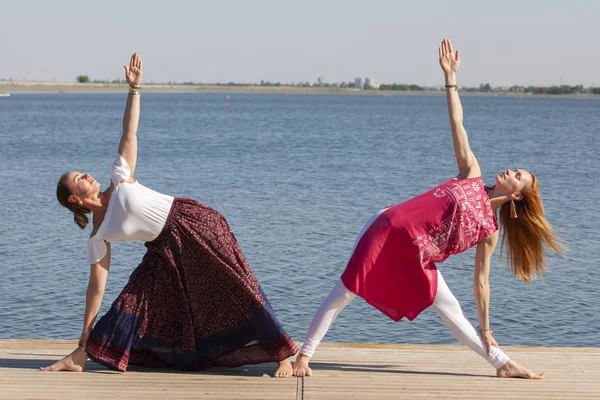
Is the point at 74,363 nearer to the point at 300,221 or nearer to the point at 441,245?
the point at 441,245

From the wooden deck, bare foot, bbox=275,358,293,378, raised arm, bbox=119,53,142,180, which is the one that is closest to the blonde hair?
the wooden deck

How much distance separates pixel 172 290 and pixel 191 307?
0.15m

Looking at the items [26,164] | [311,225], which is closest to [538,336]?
[311,225]

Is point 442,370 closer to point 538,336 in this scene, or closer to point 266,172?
point 538,336

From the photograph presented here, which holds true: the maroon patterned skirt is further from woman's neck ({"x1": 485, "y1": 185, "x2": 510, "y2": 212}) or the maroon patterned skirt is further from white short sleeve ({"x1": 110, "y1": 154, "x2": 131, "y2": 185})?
woman's neck ({"x1": 485, "y1": 185, "x2": 510, "y2": 212})

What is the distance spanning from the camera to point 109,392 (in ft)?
17.2

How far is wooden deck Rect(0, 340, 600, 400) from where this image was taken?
5238 millimetres

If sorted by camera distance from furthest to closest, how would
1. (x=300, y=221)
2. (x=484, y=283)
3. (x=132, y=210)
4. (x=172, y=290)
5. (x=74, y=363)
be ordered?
(x=300, y=221) → (x=484, y=283) → (x=74, y=363) → (x=172, y=290) → (x=132, y=210)

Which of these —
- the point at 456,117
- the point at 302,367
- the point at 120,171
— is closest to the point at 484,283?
the point at 456,117

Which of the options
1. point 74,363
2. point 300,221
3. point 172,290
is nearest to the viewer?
point 172,290

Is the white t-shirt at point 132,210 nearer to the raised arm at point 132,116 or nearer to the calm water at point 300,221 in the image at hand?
the raised arm at point 132,116

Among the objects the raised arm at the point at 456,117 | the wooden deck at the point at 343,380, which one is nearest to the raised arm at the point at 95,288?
the wooden deck at the point at 343,380

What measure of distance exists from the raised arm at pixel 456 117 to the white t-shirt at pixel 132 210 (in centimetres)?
177

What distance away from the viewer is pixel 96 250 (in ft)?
18.6
